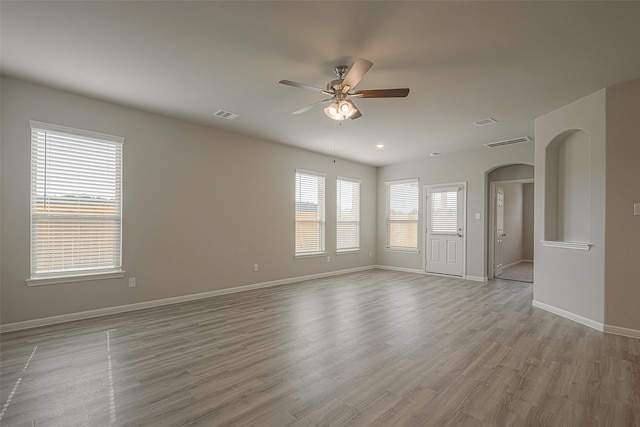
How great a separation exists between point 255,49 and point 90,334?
3.51m

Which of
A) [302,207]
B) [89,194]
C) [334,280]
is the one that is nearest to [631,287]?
[334,280]

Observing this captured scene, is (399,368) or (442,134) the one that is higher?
(442,134)

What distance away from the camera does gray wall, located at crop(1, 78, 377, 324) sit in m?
3.60

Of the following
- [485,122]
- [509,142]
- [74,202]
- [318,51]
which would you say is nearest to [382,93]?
[318,51]

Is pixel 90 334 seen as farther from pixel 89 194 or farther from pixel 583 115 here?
pixel 583 115

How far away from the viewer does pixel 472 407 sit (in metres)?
2.15

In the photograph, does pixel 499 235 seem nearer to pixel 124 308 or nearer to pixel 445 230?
pixel 445 230


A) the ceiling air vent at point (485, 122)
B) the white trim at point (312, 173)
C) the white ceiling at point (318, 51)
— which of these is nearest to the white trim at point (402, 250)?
the white trim at point (312, 173)

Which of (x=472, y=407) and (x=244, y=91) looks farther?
(x=244, y=91)

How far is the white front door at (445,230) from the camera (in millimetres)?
7148

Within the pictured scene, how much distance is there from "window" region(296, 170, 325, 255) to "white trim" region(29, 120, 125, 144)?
337 cm

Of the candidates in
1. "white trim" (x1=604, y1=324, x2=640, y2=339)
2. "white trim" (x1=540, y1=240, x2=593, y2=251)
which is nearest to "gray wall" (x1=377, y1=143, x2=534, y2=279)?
"white trim" (x1=540, y1=240, x2=593, y2=251)

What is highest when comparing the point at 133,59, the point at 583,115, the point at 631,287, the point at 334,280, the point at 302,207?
the point at 133,59

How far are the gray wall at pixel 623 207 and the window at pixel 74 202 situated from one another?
245 inches
